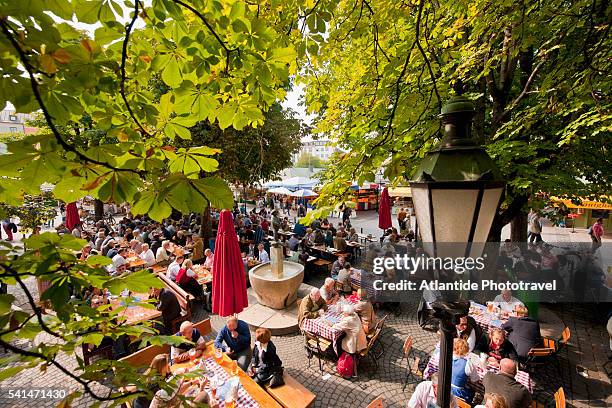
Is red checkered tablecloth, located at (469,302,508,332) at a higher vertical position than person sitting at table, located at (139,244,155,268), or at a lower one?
lower

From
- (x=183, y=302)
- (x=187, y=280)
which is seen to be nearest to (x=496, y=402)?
(x=183, y=302)

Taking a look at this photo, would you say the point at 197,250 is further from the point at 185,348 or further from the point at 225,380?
the point at 225,380

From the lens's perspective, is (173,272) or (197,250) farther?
(197,250)

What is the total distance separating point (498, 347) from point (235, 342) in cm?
538

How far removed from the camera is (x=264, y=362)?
5383 mm

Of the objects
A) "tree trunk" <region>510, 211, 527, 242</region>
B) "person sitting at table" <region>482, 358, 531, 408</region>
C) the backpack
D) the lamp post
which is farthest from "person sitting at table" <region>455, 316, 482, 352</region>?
"tree trunk" <region>510, 211, 527, 242</region>

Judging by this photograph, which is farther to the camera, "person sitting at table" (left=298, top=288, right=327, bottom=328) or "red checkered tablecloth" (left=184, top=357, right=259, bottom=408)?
"person sitting at table" (left=298, top=288, right=327, bottom=328)

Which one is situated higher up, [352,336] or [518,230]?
[518,230]

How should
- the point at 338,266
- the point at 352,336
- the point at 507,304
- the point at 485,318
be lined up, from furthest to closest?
the point at 338,266 < the point at 507,304 < the point at 485,318 < the point at 352,336

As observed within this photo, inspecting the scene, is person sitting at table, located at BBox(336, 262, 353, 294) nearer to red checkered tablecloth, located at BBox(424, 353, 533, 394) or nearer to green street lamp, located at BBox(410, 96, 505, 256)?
red checkered tablecloth, located at BBox(424, 353, 533, 394)

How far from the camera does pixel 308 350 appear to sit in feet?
22.0

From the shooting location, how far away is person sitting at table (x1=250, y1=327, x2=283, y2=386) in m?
5.29

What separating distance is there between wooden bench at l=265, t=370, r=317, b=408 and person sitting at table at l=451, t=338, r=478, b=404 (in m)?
2.46

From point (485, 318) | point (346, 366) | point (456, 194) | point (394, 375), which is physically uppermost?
point (456, 194)
